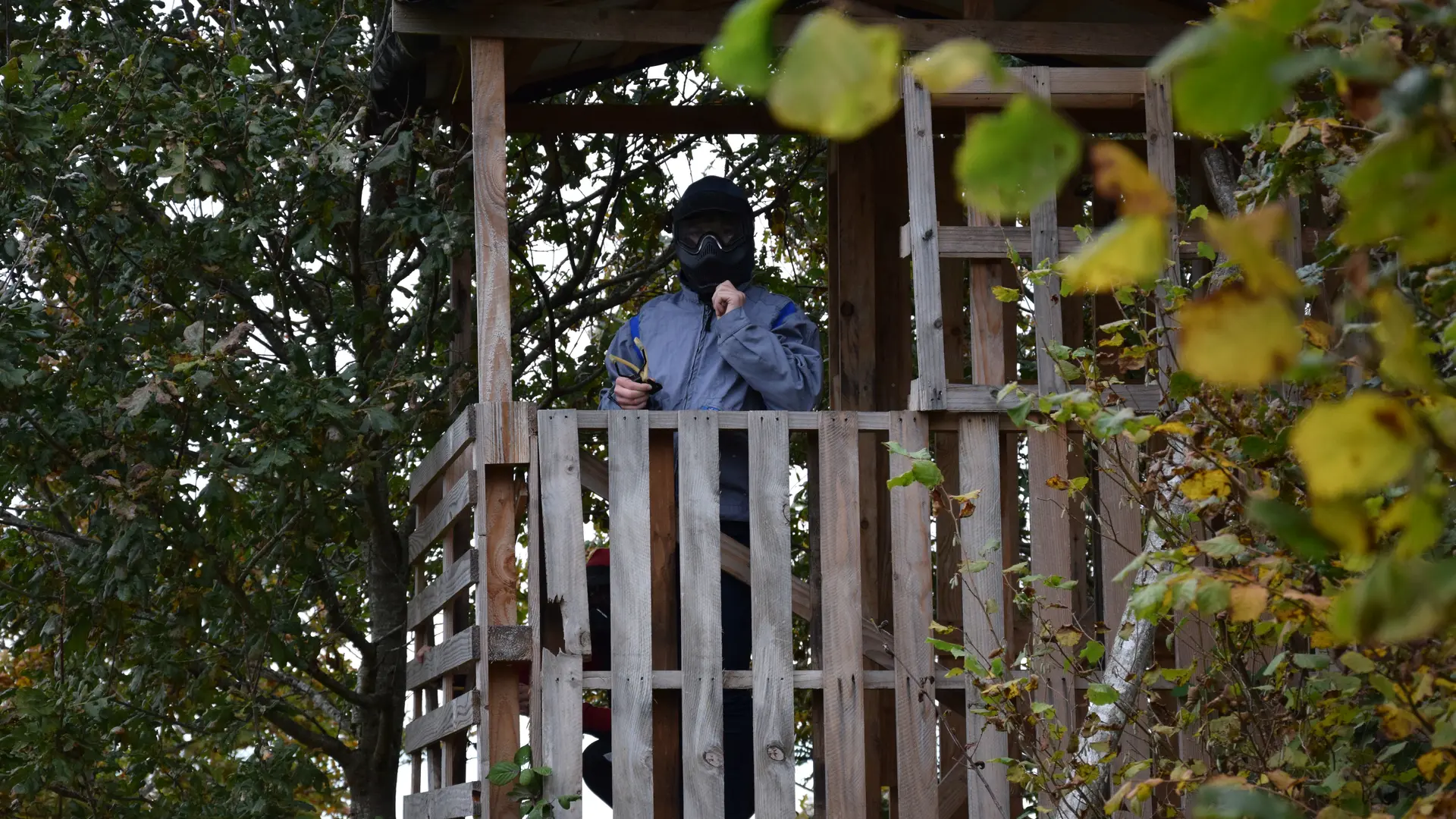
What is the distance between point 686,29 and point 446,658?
209cm

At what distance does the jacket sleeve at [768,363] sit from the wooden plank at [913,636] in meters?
0.40

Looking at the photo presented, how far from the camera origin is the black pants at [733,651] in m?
5.25

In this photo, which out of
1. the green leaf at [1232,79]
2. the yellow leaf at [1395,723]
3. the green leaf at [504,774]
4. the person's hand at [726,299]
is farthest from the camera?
the person's hand at [726,299]

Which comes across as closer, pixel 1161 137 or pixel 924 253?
pixel 924 253

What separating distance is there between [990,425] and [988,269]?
1.53 feet

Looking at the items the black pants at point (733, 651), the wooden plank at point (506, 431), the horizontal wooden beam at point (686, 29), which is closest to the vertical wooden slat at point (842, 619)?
the black pants at point (733, 651)

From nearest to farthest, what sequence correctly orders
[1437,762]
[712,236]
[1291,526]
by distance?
[1291,526]
[1437,762]
[712,236]

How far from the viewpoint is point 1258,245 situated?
1127 mm

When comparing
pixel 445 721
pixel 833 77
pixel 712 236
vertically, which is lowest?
pixel 445 721

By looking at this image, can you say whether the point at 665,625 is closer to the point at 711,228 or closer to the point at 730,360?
the point at 730,360

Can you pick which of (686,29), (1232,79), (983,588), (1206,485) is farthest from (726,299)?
(1232,79)

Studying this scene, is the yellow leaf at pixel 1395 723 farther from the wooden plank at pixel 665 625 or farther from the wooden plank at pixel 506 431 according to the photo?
the wooden plank at pixel 506 431

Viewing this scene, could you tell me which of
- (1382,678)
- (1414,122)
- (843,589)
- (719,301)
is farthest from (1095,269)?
(719,301)

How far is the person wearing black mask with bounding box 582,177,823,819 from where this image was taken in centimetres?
520
